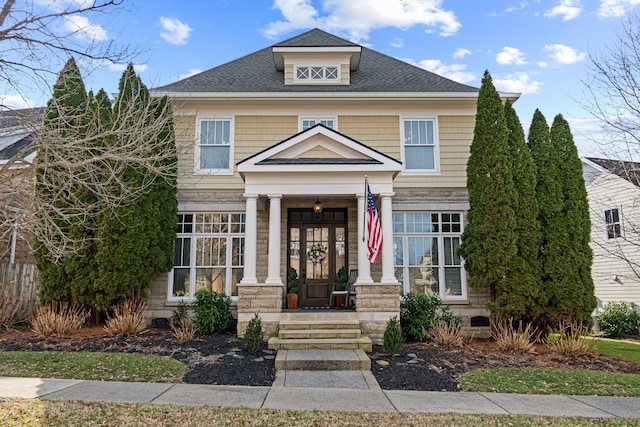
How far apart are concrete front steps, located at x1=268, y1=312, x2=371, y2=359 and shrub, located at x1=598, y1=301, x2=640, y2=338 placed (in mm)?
8697

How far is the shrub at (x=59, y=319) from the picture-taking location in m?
8.77

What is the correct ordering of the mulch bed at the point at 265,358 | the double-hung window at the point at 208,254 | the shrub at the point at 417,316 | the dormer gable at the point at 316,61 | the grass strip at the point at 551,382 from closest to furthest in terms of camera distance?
the grass strip at the point at 551,382
the mulch bed at the point at 265,358
the shrub at the point at 417,316
the double-hung window at the point at 208,254
the dormer gable at the point at 316,61

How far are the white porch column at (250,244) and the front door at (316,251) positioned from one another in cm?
187

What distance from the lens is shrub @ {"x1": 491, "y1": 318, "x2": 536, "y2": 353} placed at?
336 inches

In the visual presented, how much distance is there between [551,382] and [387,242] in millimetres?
3925

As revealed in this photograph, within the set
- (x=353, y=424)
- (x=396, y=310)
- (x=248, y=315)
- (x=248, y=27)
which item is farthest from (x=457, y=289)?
(x=248, y=27)

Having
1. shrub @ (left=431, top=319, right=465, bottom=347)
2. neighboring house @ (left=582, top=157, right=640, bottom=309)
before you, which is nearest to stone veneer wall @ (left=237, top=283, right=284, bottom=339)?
shrub @ (left=431, top=319, right=465, bottom=347)

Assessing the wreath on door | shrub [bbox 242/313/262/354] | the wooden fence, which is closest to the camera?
shrub [bbox 242/313/262/354]

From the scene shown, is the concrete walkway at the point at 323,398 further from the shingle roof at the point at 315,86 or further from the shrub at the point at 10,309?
the shingle roof at the point at 315,86

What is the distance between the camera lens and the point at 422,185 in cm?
1104

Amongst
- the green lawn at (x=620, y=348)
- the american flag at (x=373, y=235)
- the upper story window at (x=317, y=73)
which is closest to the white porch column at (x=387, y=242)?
the american flag at (x=373, y=235)

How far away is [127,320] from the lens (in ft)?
29.5

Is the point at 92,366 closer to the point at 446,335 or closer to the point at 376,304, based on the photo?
the point at 376,304

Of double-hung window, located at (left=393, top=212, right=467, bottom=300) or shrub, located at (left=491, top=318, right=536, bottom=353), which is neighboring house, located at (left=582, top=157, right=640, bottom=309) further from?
shrub, located at (left=491, top=318, right=536, bottom=353)
